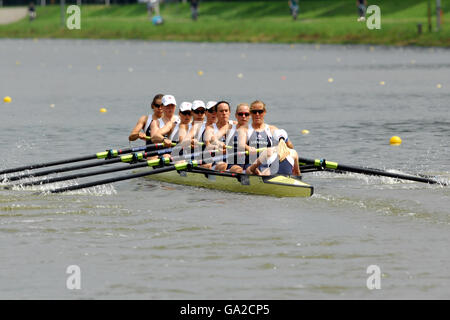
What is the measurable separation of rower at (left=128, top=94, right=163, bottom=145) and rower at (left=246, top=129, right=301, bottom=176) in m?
3.00

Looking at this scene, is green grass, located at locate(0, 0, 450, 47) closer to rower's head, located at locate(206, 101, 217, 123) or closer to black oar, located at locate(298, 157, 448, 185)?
rower's head, located at locate(206, 101, 217, 123)

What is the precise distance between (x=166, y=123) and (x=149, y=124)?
0.35 m

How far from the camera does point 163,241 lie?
1322cm

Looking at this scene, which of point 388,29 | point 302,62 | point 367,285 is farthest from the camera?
point 388,29

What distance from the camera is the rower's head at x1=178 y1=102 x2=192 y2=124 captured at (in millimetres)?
18188

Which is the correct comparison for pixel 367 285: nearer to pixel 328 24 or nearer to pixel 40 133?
pixel 40 133

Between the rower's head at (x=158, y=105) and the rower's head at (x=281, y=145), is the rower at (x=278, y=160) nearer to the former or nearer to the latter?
the rower's head at (x=281, y=145)

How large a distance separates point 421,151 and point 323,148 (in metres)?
2.09

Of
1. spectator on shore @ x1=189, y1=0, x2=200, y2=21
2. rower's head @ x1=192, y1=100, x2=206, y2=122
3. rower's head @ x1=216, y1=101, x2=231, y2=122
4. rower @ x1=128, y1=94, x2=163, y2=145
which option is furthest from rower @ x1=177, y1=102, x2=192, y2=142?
spectator on shore @ x1=189, y1=0, x2=200, y2=21

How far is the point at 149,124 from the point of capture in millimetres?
18984

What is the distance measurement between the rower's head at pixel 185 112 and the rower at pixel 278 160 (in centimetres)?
229

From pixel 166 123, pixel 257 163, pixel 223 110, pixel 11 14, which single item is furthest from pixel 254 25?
pixel 257 163

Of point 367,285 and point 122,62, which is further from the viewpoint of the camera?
point 122,62
